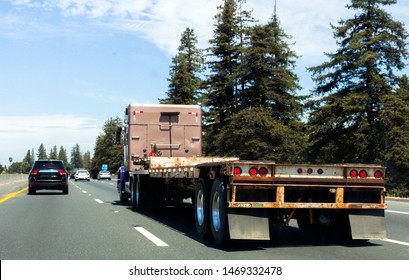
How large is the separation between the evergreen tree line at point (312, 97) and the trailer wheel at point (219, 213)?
79.6 ft

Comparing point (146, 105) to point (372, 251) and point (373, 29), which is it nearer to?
point (372, 251)

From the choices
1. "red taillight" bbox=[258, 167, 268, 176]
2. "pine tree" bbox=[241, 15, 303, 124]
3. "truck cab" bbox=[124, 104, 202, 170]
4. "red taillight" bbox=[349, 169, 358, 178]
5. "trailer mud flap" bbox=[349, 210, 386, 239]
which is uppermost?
"pine tree" bbox=[241, 15, 303, 124]

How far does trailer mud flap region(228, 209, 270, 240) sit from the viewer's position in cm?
763

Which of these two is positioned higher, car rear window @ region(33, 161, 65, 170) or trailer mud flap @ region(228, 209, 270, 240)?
car rear window @ region(33, 161, 65, 170)

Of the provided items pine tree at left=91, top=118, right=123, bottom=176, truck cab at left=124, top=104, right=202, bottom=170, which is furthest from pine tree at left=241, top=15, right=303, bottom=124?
pine tree at left=91, top=118, right=123, bottom=176

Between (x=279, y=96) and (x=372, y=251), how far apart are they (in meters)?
42.7

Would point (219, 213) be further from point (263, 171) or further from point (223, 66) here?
point (223, 66)

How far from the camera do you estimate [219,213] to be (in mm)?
8062

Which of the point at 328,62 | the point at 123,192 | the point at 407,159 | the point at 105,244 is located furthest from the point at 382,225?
the point at 328,62

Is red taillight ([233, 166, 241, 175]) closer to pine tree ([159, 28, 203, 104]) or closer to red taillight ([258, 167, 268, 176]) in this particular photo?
red taillight ([258, 167, 268, 176])

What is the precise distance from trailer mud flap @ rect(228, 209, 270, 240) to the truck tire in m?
1.14

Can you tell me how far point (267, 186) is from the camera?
7.72 meters

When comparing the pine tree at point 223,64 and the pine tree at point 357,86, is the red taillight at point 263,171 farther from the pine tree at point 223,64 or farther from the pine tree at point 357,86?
the pine tree at point 223,64

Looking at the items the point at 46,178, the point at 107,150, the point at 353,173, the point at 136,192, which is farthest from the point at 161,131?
the point at 107,150
